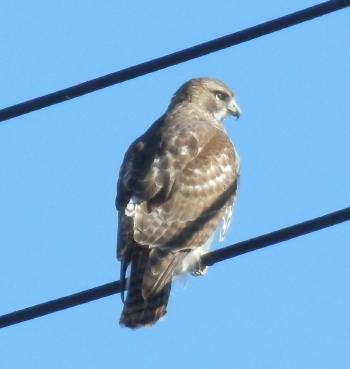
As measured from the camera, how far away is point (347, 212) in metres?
6.48

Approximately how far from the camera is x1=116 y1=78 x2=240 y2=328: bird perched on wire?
28.3 ft

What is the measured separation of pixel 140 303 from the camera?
338 inches

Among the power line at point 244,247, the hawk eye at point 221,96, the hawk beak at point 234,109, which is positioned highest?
the power line at point 244,247

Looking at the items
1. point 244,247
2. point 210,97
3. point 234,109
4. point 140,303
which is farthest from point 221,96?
point 244,247

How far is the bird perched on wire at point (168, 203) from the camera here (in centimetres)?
864

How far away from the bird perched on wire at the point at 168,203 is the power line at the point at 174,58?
1.79m

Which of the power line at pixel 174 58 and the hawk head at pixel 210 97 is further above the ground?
the power line at pixel 174 58

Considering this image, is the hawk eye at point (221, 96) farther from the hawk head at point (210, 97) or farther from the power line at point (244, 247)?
the power line at point (244, 247)

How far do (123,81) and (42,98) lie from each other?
17.9 inches

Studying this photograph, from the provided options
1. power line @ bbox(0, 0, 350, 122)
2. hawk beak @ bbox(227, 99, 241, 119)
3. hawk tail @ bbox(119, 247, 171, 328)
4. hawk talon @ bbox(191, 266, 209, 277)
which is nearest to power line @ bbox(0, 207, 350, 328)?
power line @ bbox(0, 0, 350, 122)

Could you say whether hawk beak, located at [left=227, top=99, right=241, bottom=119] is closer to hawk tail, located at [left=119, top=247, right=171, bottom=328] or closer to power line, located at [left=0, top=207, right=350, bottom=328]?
hawk tail, located at [left=119, top=247, right=171, bottom=328]

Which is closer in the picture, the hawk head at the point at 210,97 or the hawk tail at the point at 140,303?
the hawk tail at the point at 140,303

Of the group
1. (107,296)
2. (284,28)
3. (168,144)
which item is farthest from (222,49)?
(168,144)

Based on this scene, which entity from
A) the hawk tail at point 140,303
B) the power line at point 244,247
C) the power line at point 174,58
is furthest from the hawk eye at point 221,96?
the power line at point 244,247
